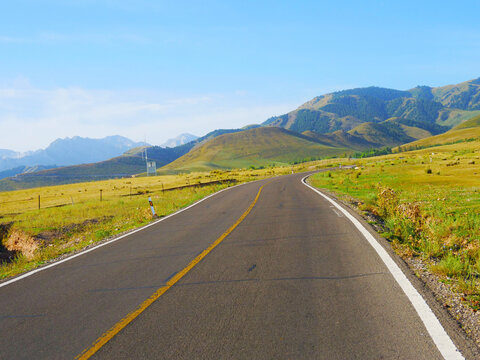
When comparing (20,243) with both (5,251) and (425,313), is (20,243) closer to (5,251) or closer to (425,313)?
(5,251)

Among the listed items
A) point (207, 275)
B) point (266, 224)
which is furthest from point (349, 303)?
point (266, 224)

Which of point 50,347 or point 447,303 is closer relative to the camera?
point 50,347

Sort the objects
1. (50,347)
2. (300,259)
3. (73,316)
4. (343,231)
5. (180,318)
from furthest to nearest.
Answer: (343,231) < (300,259) < (73,316) < (180,318) < (50,347)

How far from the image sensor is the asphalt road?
3.45 meters

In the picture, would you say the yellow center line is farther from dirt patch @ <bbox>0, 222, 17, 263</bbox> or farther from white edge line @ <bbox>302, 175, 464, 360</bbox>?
dirt patch @ <bbox>0, 222, 17, 263</bbox>

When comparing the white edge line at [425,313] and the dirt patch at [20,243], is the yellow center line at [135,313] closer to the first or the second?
the white edge line at [425,313]

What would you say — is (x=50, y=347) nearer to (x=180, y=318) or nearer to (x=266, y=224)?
(x=180, y=318)

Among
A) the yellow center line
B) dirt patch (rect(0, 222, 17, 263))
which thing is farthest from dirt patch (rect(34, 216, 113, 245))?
the yellow center line

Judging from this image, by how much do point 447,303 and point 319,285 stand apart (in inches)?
67.7

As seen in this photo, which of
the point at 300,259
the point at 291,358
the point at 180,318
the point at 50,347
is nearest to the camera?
the point at 291,358

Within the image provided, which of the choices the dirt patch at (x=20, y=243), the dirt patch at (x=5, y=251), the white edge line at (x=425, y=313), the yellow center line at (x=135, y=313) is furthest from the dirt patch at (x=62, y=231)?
the white edge line at (x=425, y=313)

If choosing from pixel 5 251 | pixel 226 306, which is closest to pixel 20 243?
pixel 5 251

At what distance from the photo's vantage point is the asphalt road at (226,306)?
345cm

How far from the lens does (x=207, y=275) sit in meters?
5.68
